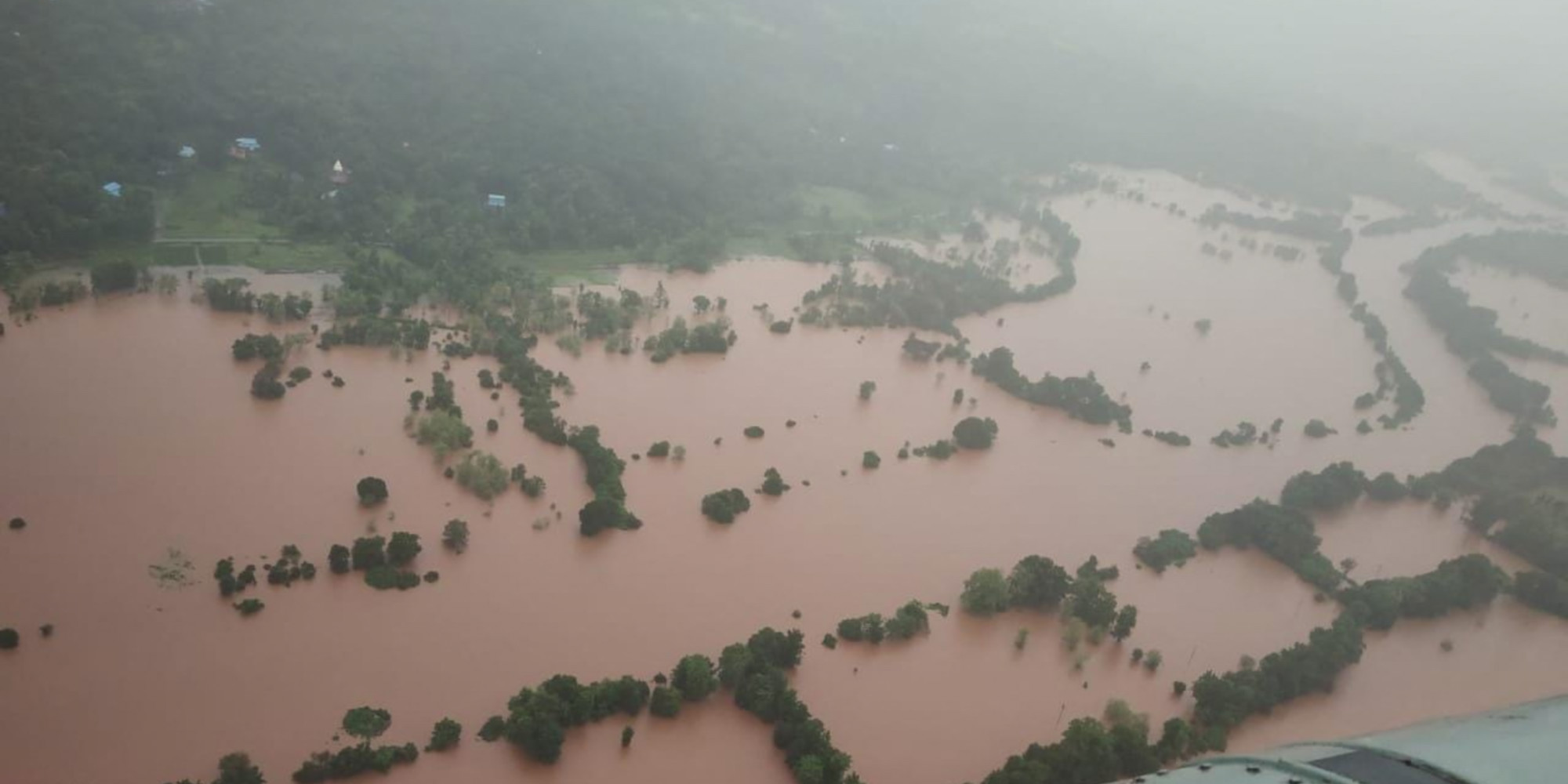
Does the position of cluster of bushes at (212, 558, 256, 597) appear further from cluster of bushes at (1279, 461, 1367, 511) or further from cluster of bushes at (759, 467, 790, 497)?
cluster of bushes at (1279, 461, 1367, 511)

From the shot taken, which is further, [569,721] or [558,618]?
[558,618]

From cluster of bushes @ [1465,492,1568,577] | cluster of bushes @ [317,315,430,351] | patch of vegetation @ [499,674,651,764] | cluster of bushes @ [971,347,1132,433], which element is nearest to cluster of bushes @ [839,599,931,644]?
patch of vegetation @ [499,674,651,764]

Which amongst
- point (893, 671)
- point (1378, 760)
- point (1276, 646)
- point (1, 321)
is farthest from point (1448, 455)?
point (1, 321)

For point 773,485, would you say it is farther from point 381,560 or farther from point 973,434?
point 381,560

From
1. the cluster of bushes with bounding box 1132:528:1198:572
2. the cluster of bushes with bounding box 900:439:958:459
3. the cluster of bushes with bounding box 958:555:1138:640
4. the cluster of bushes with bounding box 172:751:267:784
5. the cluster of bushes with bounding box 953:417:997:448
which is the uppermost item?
the cluster of bushes with bounding box 953:417:997:448

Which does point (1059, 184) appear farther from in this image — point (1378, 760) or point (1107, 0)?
point (1107, 0)

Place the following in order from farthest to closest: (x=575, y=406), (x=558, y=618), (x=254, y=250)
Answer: (x=254, y=250)
(x=575, y=406)
(x=558, y=618)

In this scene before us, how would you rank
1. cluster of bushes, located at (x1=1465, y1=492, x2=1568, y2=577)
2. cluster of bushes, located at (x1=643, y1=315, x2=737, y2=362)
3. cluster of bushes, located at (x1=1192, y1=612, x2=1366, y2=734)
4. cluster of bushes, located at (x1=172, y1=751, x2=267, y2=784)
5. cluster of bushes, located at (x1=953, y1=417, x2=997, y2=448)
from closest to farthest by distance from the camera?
cluster of bushes, located at (x1=172, y1=751, x2=267, y2=784) < cluster of bushes, located at (x1=1192, y1=612, x2=1366, y2=734) < cluster of bushes, located at (x1=1465, y1=492, x2=1568, y2=577) < cluster of bushes, located at (x1=953, y1=417, x2=997, y2=448) < cluster of bushes, located at (x1=643, y1=315, x2=737, y2=362)
